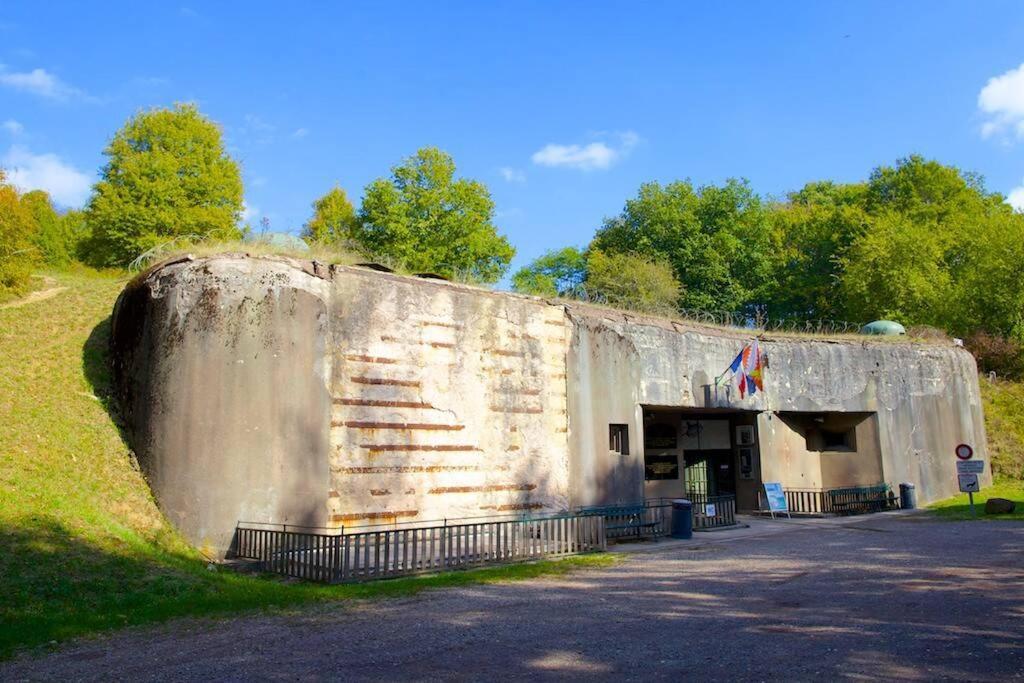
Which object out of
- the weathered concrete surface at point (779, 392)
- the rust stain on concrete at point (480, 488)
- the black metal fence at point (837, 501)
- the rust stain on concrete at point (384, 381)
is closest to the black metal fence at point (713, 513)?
the weathered concrete surface at point (779, 392)

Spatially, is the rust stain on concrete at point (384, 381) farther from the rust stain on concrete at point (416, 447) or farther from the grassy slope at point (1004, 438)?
the grassy slope at point (1004, 438)

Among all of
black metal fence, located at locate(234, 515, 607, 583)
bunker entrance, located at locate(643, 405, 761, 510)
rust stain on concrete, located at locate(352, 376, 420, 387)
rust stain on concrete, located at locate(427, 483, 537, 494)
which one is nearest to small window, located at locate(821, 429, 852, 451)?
bunker entrance, located at locate(643, 405, 761, 510)

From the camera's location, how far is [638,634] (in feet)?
28.5

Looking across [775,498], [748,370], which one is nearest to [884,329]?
[748,370]

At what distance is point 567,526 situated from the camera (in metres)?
15.6

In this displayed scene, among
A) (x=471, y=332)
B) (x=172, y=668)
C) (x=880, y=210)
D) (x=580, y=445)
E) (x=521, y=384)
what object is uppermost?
(x=880, y=210)

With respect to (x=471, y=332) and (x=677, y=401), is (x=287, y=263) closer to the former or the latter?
(x=471, y=332)

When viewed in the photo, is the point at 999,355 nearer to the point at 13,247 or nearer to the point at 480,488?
the point at 480,488

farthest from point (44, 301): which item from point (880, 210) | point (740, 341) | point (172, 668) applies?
point (880, 210)

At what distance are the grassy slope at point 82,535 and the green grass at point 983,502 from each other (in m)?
12.6

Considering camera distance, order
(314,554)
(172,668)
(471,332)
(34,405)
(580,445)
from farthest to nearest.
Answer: (580,445), (471,332), (34,405), (314,554), (172,668)

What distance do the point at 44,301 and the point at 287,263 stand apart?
10.7 meters

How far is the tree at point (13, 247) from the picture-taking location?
23516 millimetres

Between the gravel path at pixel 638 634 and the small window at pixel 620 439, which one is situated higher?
the small window at pixel 620 439
